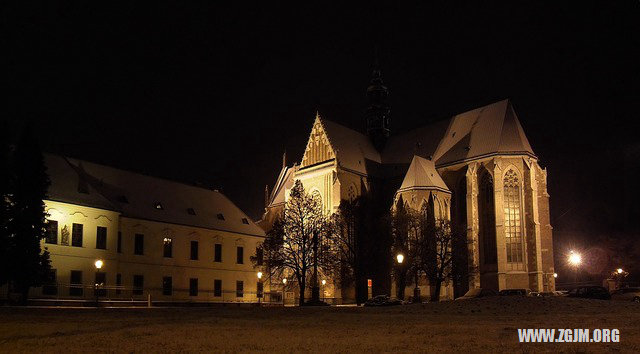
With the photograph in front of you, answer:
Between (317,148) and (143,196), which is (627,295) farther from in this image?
(143,196)

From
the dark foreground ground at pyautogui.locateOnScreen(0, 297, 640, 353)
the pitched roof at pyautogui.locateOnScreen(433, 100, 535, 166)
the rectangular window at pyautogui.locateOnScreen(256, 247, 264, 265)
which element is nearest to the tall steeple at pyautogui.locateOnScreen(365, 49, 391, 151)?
the pitched roof at pyautogui.locateOnScreen(433, 100, 535, 166)

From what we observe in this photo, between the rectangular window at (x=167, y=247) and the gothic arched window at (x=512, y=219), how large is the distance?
30342mm

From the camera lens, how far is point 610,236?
79312mm

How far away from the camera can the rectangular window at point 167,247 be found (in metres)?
56.4

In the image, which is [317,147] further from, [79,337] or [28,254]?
[79,337]

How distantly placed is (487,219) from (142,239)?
105 ft

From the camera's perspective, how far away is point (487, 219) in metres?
60.5

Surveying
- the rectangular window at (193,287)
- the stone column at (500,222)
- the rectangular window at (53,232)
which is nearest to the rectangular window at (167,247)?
the rectangular window at (193,287)

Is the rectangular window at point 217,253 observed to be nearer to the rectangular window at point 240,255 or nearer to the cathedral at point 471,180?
the rectangular window at point 240,255

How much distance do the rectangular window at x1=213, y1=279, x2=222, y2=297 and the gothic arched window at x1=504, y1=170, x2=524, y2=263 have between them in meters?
27.1

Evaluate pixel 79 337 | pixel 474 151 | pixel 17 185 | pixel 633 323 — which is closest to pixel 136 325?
pixel 79 337

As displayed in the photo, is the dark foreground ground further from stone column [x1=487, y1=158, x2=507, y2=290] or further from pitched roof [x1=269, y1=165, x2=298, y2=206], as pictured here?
pitched roof [x1=269, y1=165, x2=298, y2=206]

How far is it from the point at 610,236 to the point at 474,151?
28539 millimetres

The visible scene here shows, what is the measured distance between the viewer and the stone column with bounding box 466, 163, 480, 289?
2254 inches
